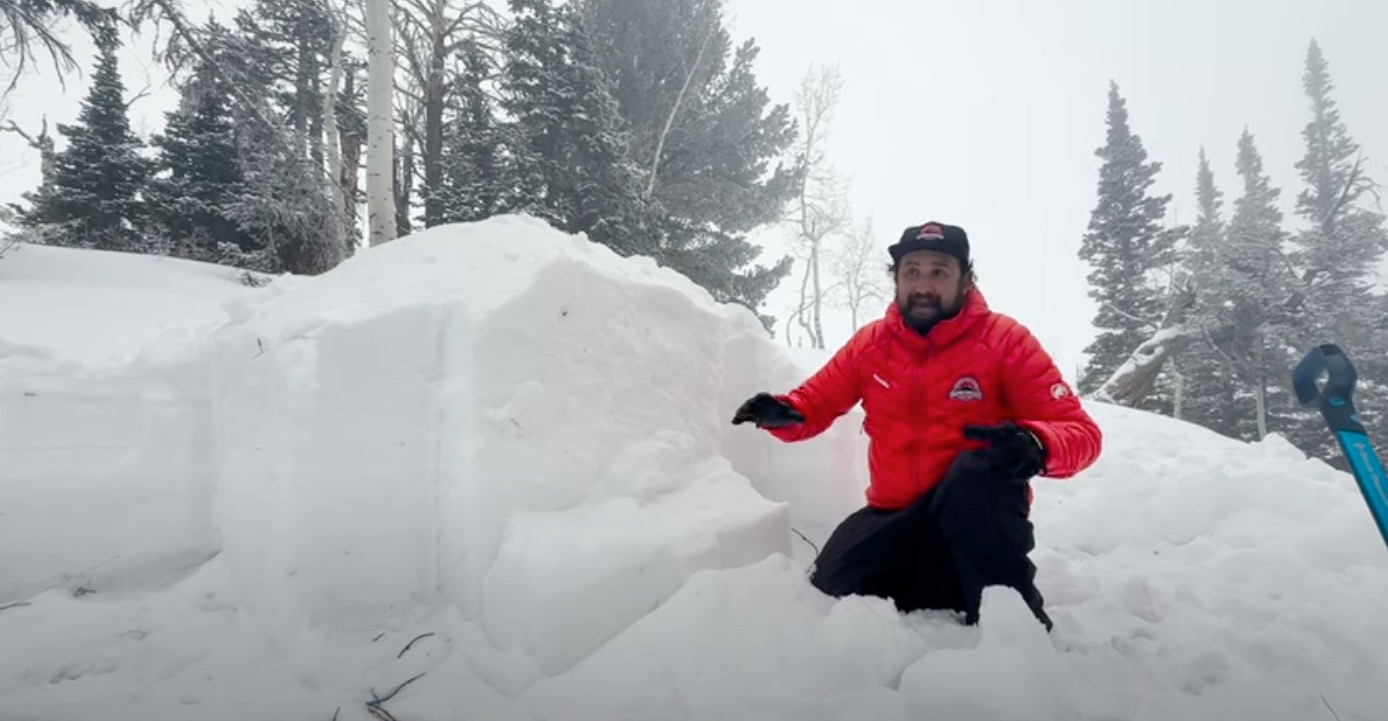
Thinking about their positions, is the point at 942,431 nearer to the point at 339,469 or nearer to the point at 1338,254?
the point at 339,469

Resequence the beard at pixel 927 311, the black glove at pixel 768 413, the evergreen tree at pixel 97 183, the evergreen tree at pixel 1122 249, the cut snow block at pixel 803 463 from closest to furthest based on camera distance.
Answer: the beard at pixel 927 311
the black glove at pixel 768 413
the cut snow block at pixel 803 463
the evergreen tree at pixel 97 183
the evergreen tree at pixel 1122 249

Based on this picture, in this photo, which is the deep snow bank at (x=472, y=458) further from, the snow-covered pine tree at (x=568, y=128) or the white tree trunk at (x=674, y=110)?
the white tree trunk at (x=674, y=110)

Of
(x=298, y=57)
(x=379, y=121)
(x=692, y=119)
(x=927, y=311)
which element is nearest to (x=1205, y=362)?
(x=692, y=119)

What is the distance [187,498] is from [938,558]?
2.67 metres

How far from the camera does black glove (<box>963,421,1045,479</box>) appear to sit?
1727 millimetres

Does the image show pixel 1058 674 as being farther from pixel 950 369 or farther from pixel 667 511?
pixel 667 511

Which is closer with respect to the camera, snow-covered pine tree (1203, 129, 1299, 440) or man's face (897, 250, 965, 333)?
man's face (897, 250, 965, 333)

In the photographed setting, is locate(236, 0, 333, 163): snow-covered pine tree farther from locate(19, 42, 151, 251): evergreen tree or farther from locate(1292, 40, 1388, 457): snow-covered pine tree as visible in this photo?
locate(1292, 40, 1388, 457): snow-covered pine tree

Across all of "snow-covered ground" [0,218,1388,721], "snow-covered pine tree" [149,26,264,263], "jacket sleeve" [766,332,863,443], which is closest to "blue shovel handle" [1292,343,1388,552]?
"snow-covered ground" [0,218,1388,721]

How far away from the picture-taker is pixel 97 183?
1298cm

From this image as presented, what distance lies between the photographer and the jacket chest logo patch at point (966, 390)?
6.69 ft

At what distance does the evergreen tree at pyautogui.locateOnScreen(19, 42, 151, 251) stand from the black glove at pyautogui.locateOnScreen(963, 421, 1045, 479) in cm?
1679

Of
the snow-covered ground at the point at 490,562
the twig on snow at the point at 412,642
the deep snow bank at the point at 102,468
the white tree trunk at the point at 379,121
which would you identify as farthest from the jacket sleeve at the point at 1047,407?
the white tree trunk at the point at 379,121

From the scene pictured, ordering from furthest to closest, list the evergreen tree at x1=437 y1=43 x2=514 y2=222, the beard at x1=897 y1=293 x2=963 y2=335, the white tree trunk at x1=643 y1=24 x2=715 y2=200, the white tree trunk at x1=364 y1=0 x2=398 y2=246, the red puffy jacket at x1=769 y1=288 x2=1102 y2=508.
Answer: the white tree trunk at x1=643 y1=24 x2=715 y2=200 < the evergreen tree at x1=437 y1=43 x2=514 y2=222 < the white tree trunk at x1=364 y1=0 x2=398 y2=246 < the beard at x1=897 y1=293 x2=963 y2=335 < the red puffy jacket at x1=769 y1=288 x2=1102 y2=508
